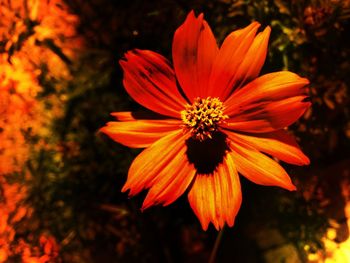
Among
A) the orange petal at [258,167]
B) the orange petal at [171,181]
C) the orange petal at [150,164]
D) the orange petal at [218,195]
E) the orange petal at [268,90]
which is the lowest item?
the orange petal at [218,195]

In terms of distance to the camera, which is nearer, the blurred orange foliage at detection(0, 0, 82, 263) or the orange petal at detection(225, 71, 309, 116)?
the orange petal at detection(225, 71, 309, 116)

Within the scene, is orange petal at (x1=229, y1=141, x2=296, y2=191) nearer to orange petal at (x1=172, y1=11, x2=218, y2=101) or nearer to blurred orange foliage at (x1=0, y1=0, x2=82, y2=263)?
orange petal at (x1=172, y1=11, x2=218, y2=101)

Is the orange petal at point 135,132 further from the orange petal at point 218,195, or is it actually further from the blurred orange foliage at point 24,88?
the blurred orange foliage at point 24,88

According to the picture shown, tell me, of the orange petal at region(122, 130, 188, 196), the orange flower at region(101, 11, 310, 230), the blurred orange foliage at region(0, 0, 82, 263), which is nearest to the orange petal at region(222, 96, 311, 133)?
the orange flower at region(101, 11, 310, 230)

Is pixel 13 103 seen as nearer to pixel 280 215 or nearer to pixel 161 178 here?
pixel 161 178

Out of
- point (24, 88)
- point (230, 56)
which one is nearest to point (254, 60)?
point (230, 56)

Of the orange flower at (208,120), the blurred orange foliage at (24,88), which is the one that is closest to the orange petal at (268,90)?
the orange flower at (208,120)

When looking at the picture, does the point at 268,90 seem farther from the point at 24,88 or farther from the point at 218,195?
the point at 24,88
